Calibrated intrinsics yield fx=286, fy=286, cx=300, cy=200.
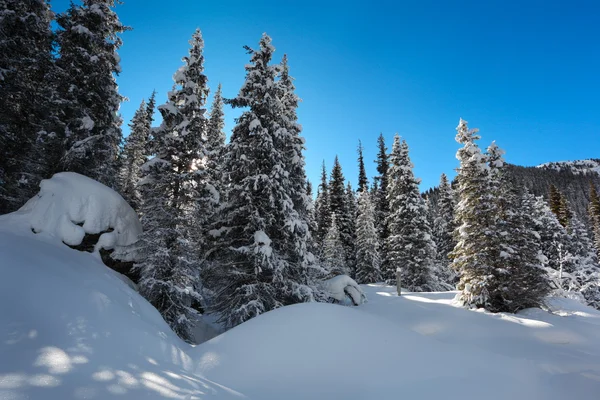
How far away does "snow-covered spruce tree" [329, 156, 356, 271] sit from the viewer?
3606cm

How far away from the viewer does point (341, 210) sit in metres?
36.9

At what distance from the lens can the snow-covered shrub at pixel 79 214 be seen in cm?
936

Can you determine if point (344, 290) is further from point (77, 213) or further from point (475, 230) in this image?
point (77, 213)

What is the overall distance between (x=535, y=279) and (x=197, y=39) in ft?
62.6

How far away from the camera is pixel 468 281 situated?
14.2 metres

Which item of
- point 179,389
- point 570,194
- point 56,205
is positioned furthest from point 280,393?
point 570,194

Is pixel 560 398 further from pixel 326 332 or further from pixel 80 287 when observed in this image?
pixel 80 287

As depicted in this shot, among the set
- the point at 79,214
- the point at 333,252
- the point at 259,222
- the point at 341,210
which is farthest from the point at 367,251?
the point at 79,214

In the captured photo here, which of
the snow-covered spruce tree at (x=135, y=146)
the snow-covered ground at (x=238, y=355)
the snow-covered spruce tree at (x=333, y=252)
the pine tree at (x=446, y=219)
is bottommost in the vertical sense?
the snow-covered ground at (x=238, y=355)

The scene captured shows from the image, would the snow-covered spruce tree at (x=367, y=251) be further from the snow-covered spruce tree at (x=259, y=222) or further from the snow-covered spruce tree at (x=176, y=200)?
the snow-covered spruce tree at (x=176, y=200)

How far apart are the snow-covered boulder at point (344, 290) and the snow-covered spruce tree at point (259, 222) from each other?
3.00m

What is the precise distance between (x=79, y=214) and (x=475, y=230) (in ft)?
56.6

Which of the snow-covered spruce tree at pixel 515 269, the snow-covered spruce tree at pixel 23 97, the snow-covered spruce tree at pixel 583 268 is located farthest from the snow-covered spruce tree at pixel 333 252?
the snow-covered spruce tree at pixel 23 97

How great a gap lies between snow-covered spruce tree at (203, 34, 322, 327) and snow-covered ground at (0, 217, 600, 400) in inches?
149
